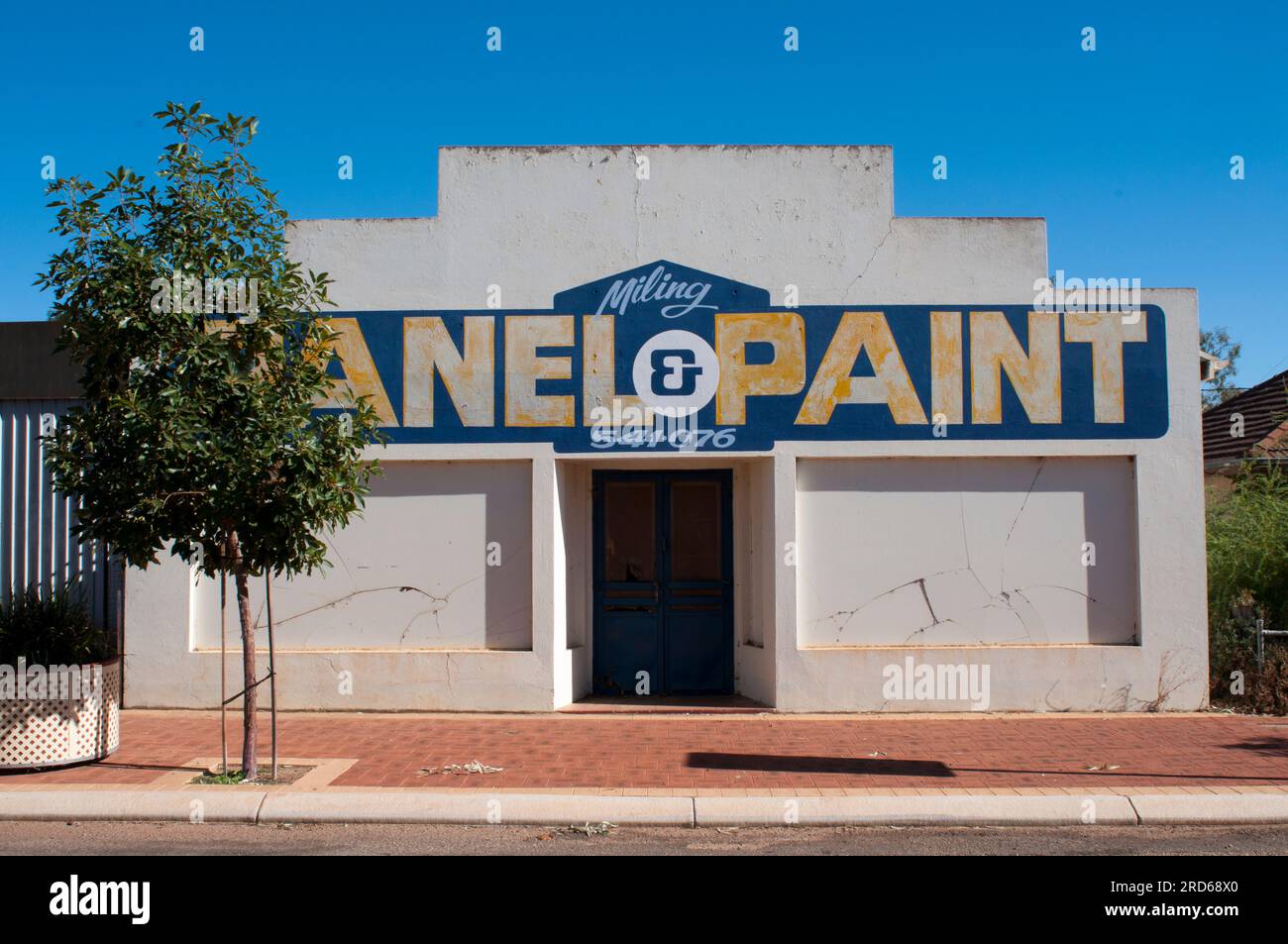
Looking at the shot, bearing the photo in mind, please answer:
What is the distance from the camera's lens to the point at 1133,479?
36.2ft

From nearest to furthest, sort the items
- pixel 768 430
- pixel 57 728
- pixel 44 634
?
pixel 57 728
pixel 44 634
pixel 768 430

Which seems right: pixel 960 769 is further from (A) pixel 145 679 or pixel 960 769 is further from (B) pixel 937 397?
(A) pixel 145 679

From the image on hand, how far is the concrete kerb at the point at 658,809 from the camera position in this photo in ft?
A: 24.0

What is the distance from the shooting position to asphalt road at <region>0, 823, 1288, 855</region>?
6.71m

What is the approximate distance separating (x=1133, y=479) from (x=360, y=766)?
26.3 ft

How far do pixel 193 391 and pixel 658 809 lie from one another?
14.6 feet

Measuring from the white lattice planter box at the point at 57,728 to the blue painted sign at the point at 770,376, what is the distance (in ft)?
12.2

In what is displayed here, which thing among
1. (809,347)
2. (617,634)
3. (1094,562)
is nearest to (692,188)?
(809,347)

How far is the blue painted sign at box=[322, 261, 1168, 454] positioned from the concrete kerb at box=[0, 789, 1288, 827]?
4.31m

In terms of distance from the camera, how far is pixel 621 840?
23.0 feet

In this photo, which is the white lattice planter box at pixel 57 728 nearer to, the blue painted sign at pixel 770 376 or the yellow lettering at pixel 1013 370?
the blue painted sign at pixel 770 376

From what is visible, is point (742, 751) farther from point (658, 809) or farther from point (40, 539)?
point (40, 539)

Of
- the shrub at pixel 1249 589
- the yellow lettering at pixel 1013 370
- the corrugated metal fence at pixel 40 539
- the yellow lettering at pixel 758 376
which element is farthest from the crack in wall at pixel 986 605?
the corrugated metal fence at pixel 40 539

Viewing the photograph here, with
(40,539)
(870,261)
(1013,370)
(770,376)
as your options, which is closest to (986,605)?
(1013,370)
